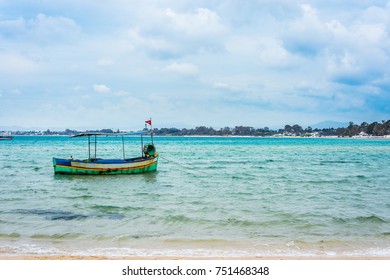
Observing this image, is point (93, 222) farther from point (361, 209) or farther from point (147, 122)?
point (147, 122)

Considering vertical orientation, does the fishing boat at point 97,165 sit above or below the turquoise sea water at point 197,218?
above

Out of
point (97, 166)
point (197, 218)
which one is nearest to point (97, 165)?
point (97, 166)

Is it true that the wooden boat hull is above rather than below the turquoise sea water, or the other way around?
above

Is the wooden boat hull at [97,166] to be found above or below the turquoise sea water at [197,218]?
above

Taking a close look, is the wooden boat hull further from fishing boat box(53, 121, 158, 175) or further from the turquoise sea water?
the turquoise sea water

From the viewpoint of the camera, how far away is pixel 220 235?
13.6 metres

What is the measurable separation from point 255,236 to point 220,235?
115cm

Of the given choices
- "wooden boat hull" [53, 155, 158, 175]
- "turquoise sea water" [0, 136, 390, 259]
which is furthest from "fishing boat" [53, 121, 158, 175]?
"turquoise sea water" [0, 136, 390, 259]

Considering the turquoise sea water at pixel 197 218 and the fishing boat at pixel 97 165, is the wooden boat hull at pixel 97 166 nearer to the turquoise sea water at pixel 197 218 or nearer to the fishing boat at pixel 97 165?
the fishing boat at pixel 97 165

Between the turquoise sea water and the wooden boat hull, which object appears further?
the wooden boat hull

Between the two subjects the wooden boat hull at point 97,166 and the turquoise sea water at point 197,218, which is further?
the wooden boat hull at point 97,166

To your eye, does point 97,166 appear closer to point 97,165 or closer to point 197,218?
point 97,165

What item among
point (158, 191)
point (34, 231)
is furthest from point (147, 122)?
point (34, 231)

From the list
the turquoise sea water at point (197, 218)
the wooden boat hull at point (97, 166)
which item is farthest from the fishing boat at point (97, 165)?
the turquoise sea water at point (197, 218)
